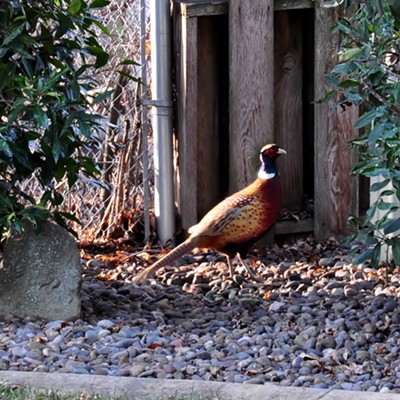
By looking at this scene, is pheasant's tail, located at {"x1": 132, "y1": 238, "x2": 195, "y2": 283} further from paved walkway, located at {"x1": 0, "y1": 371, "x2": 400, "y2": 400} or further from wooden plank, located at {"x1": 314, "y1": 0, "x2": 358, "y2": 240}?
paved walkway, located at {"x1": 0, "y1": 371, "x2": 400, "y2": 400}

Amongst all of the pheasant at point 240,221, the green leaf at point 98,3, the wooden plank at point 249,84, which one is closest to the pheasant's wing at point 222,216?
the pheasant at point 240,221

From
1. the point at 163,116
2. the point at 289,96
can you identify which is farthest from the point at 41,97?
the point at 289,96

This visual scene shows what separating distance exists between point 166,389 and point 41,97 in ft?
5.70

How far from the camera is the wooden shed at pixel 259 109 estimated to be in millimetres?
6750

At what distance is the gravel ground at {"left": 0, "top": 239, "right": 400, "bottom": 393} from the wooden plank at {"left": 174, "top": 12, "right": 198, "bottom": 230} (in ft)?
1.24

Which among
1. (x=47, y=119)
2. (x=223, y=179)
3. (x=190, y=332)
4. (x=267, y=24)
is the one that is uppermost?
(x=267, y=24)

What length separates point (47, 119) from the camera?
486 cm

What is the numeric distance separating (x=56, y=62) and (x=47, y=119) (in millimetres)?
692

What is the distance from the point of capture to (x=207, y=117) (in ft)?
23.2

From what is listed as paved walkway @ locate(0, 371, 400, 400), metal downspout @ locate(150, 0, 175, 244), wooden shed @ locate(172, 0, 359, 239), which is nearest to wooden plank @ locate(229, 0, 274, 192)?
wooden shed @ locate(172, 0, 359, 239)

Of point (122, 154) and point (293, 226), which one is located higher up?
point (122, 154)

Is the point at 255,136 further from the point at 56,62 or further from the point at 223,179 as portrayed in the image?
the point at 56,62

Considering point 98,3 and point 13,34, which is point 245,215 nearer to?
point 98,3

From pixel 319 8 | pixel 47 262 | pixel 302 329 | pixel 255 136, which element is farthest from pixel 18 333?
pixel 319 8
